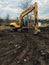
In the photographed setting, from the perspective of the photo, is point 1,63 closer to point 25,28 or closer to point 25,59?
point 25,59

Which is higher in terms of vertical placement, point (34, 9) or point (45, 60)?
point (34, 9)

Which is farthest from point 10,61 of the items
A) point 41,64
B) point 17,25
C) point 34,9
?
point 17,25

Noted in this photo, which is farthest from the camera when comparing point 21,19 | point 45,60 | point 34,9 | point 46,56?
point 21,19

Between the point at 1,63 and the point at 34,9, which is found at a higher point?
the point at 34,9

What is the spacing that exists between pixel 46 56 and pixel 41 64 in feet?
6.40

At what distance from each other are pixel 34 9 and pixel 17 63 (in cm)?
1636

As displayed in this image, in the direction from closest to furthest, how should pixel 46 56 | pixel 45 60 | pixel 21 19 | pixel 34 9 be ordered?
pixel 45 60 < pixel 46 56 < pixel 34 9 < pixel 21 19

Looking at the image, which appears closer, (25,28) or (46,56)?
(46,56)

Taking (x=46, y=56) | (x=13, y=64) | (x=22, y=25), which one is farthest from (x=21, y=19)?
(x=13, y=64)

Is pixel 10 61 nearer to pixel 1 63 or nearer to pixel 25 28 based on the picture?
pixel 1 63

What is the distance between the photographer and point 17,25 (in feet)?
96.0

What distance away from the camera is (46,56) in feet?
40.3

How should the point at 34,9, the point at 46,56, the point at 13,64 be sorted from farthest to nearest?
the point at 34,9 → the point at 46,56 → the point at 13,64

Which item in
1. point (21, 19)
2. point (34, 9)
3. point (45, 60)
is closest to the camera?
point (45, 60)
